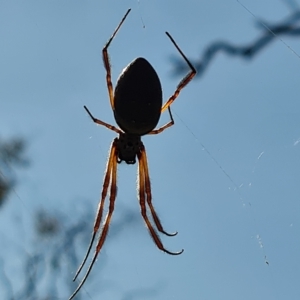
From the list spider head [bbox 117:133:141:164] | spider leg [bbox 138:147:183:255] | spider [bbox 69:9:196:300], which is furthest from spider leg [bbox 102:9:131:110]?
spider leg [bbox 138:147:183:255]

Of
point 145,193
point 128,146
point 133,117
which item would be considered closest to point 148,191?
point 145,193

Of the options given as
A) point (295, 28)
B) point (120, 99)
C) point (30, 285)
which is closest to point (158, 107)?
point (120, 99)

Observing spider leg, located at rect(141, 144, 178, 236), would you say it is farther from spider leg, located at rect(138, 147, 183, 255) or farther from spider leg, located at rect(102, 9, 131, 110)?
spider leg, located at rect(102, 9, 131, 110)

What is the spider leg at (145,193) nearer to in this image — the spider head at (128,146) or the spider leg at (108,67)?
the spider head at (128,146)

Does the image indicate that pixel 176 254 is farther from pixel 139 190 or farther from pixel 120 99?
pixel 120 99

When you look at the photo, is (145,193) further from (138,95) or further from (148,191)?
(138,95)

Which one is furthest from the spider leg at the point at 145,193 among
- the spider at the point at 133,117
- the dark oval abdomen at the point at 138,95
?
the dark oval abdomen at the point at 138,95
